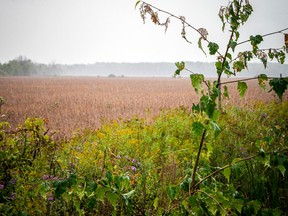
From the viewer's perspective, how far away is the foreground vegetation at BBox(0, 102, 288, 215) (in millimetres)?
1467

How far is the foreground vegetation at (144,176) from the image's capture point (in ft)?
4.81

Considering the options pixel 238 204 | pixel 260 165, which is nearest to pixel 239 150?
pixel 260 165

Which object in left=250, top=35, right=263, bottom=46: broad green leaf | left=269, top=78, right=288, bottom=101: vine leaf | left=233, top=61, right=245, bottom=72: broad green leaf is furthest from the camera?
left=233, top=61, right=245, bottom=72: broad green leaf

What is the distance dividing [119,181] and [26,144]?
10.9 ft

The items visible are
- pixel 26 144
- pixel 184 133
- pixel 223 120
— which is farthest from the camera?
pixel 223 120

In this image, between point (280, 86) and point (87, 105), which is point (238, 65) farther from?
point (87, 105)

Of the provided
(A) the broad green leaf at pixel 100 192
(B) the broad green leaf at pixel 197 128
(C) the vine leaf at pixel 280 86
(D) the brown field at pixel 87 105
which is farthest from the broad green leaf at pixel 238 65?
(D) the brown field at pixel 87 105

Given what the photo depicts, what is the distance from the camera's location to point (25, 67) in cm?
10531

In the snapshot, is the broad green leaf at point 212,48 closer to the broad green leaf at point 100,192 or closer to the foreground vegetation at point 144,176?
the foreground vegetation at point 144,176

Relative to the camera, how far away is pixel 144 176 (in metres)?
3.35

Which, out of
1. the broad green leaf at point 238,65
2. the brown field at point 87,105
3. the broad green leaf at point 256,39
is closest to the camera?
the broad green leaf at point 256,39

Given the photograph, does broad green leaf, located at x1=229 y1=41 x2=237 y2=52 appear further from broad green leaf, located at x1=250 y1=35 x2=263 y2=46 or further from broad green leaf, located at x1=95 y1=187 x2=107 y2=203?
broad green leaf, located at x1=95 y1=187 x2=107 y2=203

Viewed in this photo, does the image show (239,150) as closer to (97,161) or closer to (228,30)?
(97,161)

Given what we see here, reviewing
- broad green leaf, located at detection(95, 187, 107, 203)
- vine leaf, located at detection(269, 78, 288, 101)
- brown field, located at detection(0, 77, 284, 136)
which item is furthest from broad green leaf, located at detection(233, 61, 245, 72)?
brown field, located at detection(0, 77, 284, 136)
